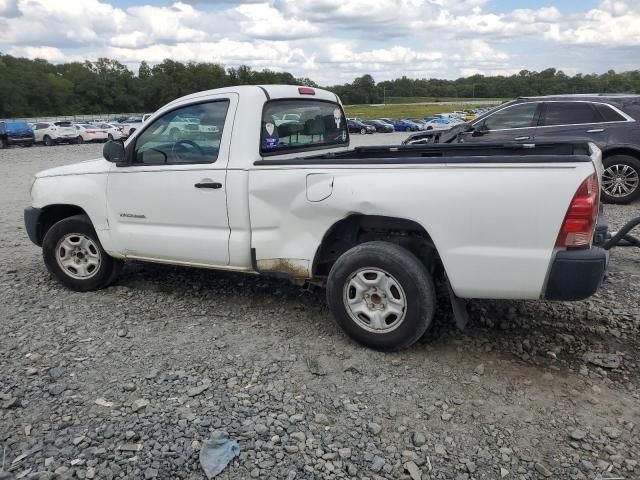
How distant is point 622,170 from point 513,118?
6.46ft

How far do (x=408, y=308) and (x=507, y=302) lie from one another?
1492mm

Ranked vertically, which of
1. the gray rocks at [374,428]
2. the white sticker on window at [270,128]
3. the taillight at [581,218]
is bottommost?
the gray rocks at [374,428]

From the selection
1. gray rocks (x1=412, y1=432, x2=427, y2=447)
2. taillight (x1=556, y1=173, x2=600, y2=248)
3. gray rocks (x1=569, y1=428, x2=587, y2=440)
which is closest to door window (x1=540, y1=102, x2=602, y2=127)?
taillight (x1=556, y1=173, x2=600, y2=248)

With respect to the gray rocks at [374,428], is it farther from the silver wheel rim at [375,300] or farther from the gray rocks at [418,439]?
the silver wheel rim at [375,300]

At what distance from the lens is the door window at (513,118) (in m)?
9.60

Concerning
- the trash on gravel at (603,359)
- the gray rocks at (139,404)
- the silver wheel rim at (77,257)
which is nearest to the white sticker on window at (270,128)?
the silver wheel rim at (77,257)

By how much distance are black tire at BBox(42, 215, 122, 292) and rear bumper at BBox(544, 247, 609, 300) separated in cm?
387

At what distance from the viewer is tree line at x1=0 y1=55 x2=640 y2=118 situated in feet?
311

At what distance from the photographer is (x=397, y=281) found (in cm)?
373

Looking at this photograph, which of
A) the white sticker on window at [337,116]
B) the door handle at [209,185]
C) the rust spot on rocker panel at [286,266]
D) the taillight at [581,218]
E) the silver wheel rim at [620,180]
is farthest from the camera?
the silver wheel rim at [620,180]

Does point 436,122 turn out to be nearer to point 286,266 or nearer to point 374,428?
point 286,266

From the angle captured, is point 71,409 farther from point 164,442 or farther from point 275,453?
point 275,453

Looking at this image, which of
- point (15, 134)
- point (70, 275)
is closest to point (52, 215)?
point (70, 275)

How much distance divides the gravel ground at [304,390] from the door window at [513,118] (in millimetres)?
5147
